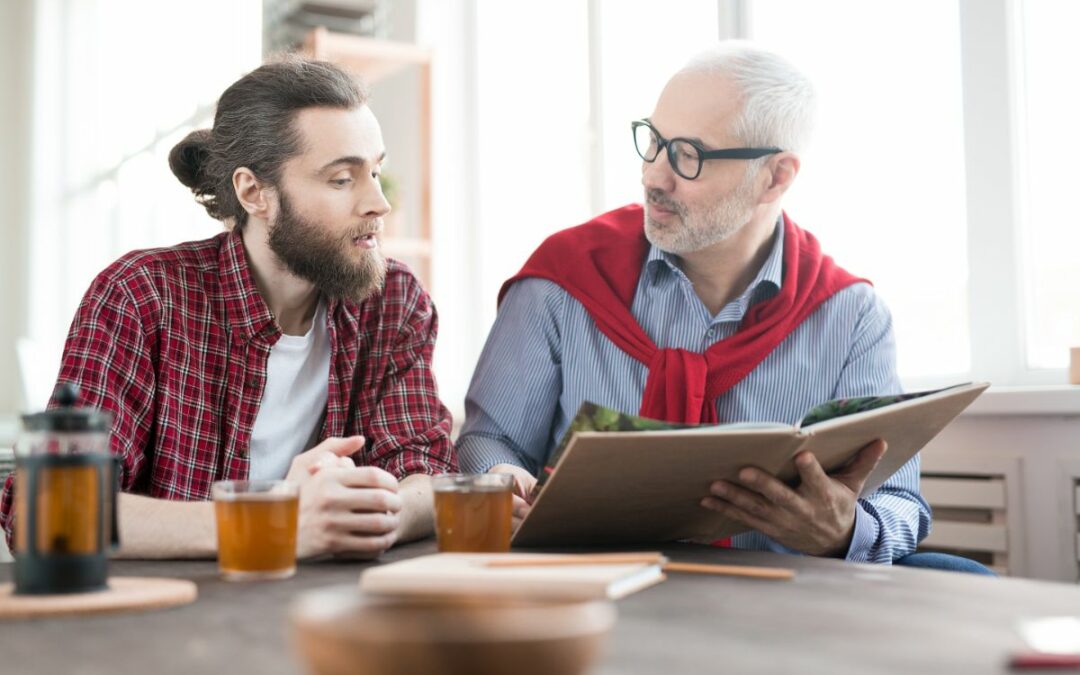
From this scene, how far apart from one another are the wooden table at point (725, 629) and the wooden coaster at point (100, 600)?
1 cm

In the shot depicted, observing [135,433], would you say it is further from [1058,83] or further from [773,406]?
[1058,83]

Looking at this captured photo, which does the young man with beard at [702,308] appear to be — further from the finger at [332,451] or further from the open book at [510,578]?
the open book at [510,578]

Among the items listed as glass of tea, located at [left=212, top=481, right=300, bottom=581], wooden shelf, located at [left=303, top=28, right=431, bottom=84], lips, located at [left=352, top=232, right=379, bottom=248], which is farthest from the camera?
wooden shelf, located at [left=303, top=28, right=431, bottom=84]

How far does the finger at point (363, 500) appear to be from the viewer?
3.97 ft

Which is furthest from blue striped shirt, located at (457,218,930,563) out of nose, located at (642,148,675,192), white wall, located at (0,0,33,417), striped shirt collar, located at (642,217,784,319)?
white wall, located at (0,0,33,417)

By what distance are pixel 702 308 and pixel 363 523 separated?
853 mm

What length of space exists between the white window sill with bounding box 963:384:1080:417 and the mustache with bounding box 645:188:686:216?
2.40ft

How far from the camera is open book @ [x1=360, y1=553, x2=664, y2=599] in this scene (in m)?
0.83

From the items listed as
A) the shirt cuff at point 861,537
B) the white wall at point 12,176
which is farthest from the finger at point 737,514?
the white wall at point 12,176

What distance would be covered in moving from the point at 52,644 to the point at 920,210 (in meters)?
2.19

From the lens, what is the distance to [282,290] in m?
1.87

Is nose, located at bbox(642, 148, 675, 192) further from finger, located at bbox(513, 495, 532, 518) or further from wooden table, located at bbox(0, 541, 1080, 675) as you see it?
wooden table, located at bbox(0, 541, 1080, 675)

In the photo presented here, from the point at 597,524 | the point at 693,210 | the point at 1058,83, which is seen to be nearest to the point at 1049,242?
the point at 1058,83

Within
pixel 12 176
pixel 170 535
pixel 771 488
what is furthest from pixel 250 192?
pixel 12 176
